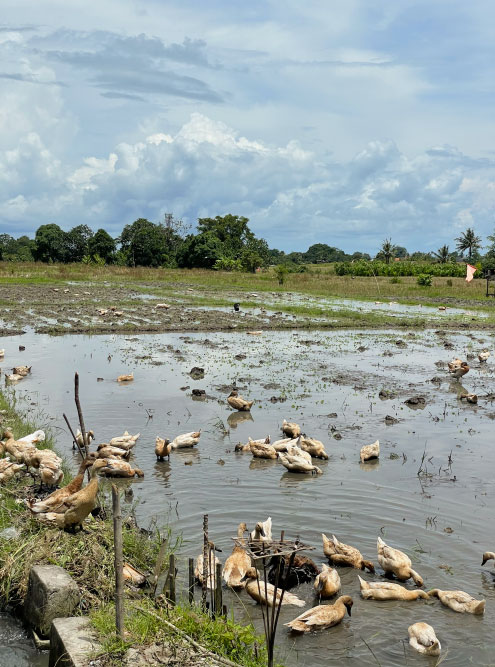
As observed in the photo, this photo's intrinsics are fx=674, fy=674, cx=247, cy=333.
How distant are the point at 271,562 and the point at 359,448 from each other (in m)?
3.94

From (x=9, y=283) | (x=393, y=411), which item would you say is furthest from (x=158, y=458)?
(x=9, y=283)

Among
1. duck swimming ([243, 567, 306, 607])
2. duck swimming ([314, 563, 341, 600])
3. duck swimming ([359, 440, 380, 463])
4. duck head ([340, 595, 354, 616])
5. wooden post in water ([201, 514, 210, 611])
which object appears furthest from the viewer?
duck swimming ([359, 440, 380, 463])

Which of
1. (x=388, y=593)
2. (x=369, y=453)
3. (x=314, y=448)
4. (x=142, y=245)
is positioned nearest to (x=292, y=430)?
(x=314, y=448)

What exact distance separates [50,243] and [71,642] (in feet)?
261

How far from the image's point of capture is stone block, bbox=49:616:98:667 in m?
4.15

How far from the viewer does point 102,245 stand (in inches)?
3014

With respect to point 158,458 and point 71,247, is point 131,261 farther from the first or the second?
point 158,458

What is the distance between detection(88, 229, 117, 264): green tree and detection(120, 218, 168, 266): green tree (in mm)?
1461

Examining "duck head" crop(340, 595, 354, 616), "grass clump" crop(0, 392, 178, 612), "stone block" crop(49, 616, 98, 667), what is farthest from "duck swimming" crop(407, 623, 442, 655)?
"stone block" crop(49, 616, 98, 667)

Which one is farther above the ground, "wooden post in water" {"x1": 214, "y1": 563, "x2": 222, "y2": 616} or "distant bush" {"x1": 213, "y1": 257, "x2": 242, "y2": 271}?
"distant bush" {"x1": 213, "y1": 257, "x2": 242, "y2": 271}

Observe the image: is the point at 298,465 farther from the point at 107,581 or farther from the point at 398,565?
the point at 107,581

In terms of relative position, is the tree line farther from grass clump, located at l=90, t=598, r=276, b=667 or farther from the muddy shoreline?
grass clump, located at l=90, t=598, r=276, b=667

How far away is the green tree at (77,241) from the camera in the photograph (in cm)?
8069

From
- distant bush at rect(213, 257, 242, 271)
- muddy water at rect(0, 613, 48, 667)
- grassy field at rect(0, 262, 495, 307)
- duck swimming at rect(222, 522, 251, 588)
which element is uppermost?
distant bush at rect(213, 257, 242, 271)
